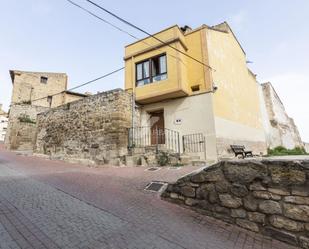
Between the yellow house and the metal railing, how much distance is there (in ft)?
0.43

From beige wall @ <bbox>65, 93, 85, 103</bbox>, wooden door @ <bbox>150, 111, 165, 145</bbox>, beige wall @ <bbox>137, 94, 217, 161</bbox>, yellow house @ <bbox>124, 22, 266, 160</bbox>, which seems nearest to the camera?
beige wall @ <bbox>137, 94, 217, 161</bbox>

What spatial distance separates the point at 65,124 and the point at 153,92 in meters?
5.53

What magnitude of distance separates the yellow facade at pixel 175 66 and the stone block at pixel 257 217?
7.53 m

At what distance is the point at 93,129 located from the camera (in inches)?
406

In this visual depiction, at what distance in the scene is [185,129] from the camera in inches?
420

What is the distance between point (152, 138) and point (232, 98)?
17.7ft

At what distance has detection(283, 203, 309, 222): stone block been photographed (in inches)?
119

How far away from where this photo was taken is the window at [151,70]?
11219 millimetres

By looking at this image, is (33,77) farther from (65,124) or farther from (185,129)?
(185,129)

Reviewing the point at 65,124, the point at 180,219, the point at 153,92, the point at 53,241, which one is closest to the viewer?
the point at 53,241

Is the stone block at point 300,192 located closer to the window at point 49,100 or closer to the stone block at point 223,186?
the stone block at point 223,186

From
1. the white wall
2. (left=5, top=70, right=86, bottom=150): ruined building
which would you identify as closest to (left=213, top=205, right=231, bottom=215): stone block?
(left=5, top=70, right=86, bottom=150): ruined building

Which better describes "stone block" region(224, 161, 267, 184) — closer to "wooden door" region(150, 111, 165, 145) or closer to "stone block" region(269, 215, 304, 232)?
"stone block" region(269, 215, 304, 232)

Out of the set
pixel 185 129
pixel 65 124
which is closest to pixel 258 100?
pixel 185 129
